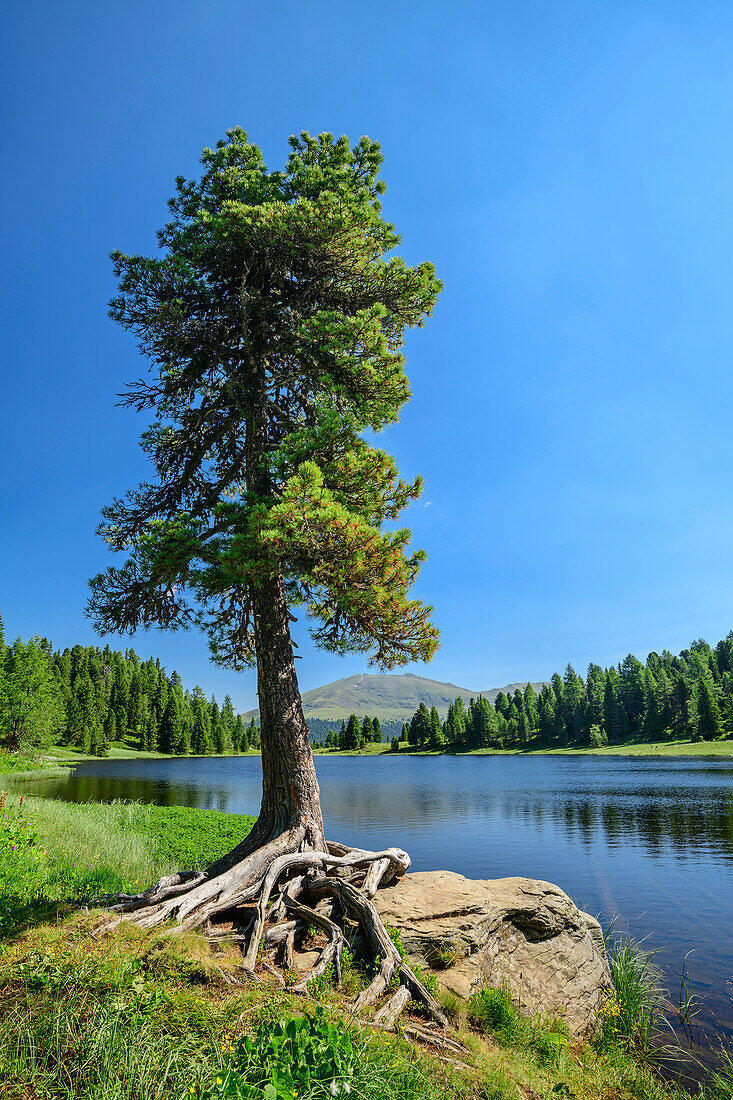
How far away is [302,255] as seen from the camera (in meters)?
11.4

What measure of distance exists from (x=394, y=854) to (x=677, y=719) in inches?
4527

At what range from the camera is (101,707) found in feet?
337

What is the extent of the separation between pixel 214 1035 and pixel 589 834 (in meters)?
27.3

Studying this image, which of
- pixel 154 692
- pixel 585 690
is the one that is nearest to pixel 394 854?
pixel 154 692

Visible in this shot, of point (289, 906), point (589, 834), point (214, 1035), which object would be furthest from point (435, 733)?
point (214, 1035)

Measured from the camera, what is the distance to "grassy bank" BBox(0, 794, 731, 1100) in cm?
402

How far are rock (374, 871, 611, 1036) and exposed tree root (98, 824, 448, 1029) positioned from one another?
0.69 metres

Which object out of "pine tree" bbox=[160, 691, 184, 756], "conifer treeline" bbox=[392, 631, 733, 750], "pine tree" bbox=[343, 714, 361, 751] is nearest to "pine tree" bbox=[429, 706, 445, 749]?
"conifer treeline" bbox=[392, 631, 733, 750]

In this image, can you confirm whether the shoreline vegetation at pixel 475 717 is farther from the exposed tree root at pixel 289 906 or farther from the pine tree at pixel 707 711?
the exposed tree root at pixel 289 906

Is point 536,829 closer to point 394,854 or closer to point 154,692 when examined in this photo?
point 394,854

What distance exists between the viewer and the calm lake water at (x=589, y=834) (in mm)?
14025

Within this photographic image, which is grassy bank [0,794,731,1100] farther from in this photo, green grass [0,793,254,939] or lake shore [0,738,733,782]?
lake shore [0,738,733,782]

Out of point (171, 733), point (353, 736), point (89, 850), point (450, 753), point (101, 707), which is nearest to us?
point (89, 850)

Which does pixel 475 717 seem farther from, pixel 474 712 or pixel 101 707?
pixel 101 707
